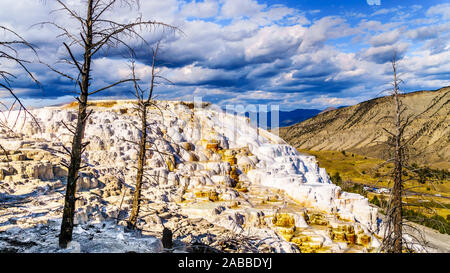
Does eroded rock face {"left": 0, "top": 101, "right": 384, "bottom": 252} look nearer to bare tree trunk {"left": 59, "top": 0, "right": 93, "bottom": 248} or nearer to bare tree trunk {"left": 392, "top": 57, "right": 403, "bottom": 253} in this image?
bare tree trunk {"left": 59, "top": 0, "right": 93, "bottom": 248}

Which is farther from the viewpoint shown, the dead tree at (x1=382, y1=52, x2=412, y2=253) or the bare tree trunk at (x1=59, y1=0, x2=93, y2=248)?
the dead tree at (x1=382, y1=52, x2=412, y2=253)

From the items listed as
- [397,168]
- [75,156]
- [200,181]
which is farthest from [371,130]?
[75,156]

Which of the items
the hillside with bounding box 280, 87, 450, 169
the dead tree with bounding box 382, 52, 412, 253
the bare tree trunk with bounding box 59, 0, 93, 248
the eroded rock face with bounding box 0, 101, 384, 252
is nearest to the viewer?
the bare tree trunk with bounding box 59, 0, 93, 248

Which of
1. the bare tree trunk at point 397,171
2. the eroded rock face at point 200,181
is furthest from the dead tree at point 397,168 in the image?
the eroded rock face at point 200,181

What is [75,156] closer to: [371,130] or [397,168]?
[397,168]

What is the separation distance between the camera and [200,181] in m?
22.0

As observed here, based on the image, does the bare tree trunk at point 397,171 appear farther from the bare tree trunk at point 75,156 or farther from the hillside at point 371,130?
the hillside at point 371,130

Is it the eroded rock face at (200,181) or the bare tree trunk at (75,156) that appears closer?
the bare tree trunk at (75,156)

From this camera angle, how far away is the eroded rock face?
1585cm

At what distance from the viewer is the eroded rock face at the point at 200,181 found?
15852 millimetres

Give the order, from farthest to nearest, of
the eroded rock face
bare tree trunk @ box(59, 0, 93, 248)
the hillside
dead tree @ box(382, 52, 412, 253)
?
the hillside < the eroded rock face < dead tree @ box(382, 52, 412, 253) < bare tree trunk @ box(59, 0, 93, 248)

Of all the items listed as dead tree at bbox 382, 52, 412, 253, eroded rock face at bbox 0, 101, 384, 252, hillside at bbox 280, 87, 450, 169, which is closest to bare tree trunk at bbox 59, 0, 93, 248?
eroded rock face at bbox 0, 101, 384, 252
